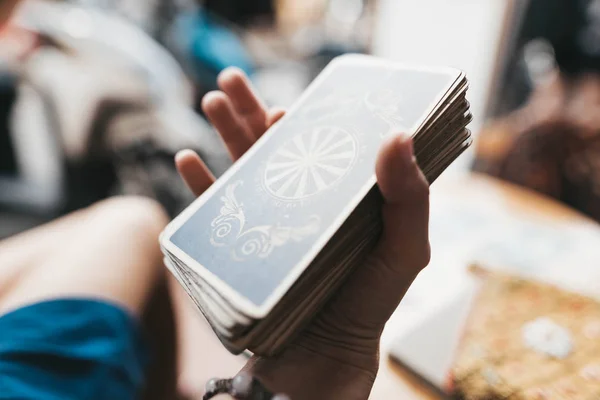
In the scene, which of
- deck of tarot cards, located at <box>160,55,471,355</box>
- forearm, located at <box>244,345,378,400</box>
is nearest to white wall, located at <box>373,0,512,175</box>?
deck of tarot cards, located at <box>160,55,471,355</box>

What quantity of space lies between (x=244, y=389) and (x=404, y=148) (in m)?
0.33

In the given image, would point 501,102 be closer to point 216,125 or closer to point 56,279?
point 216,125

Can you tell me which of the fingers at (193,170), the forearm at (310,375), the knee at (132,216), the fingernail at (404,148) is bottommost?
the knee at (132,216)

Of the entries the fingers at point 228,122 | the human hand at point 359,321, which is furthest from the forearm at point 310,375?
the fingers at point 228,122

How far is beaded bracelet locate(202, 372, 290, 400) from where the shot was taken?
510mm

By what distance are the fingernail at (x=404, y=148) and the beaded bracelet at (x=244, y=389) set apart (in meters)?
0.30

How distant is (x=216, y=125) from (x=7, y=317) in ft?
1.50

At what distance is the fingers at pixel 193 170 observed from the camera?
2.40 ft

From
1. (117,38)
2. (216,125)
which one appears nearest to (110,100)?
(117,38)

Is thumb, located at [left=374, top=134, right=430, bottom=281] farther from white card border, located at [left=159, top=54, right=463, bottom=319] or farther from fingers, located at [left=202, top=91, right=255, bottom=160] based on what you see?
fingers, located at [left=202, top=91, right=255, bottom=160]

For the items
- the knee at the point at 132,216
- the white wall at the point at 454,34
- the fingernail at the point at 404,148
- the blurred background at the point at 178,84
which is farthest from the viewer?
the white wall at the point at 454,34

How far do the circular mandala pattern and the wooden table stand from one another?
0.29 meters

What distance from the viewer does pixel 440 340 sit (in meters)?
0.70

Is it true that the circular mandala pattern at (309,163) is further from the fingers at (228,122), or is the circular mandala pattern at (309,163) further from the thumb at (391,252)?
the fingers at (228,122)
